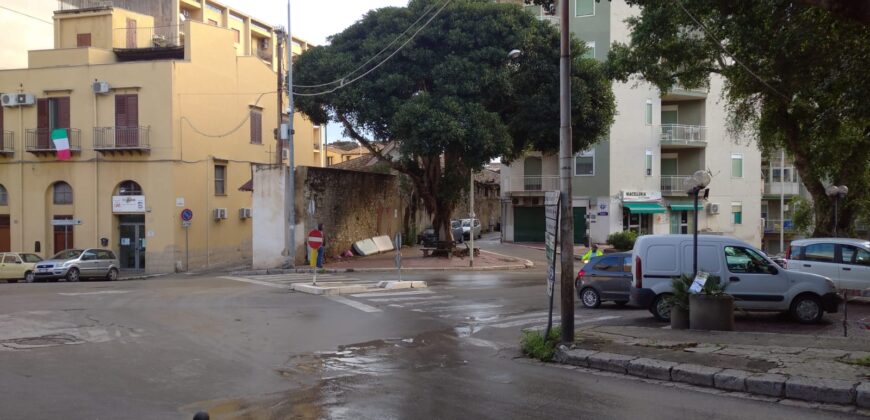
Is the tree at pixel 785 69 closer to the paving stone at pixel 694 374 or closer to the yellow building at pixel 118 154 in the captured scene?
the paving stone at pixel 694 374

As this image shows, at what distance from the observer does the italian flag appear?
109ft

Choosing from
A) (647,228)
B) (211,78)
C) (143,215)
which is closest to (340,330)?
(143,215)

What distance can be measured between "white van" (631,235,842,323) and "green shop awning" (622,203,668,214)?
30488 mm

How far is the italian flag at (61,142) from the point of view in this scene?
33250mm

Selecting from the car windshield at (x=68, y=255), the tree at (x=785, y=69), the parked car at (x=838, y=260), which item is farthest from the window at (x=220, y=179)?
the parked car at (x=838, y=260)

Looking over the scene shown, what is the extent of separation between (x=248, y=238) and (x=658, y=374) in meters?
33.9

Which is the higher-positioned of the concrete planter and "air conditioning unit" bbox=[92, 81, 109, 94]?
"air conditioning unit" bbox=[92, 81, 109, 94]

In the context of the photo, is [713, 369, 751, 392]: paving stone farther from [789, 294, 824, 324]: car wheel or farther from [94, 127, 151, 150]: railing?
[94, 127, 151, 150]: railing

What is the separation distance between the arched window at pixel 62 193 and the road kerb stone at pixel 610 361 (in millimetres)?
32621

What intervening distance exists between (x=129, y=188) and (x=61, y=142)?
390 centimetres

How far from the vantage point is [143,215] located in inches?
1329

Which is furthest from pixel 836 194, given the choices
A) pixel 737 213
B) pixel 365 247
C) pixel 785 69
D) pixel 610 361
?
pixel 737 213

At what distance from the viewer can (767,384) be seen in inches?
299

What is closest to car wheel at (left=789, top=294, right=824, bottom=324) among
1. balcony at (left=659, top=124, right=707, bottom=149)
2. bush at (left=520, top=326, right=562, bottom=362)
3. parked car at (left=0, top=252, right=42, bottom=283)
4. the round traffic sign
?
bush at (left=520, top=326, right=562, bottom=362)
